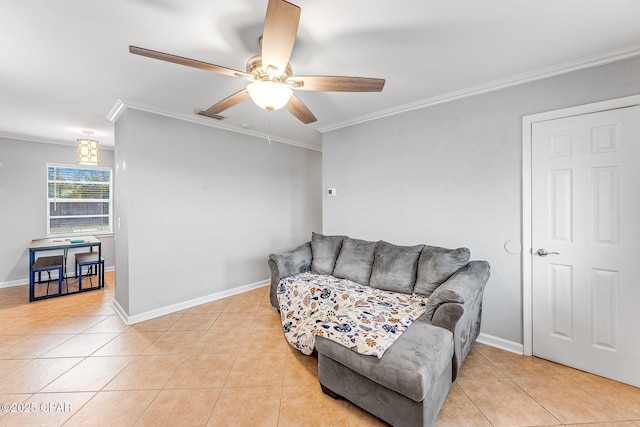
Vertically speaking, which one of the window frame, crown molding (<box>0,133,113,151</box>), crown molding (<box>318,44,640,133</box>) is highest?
crown molding (<box>0,133,113,151</box>)

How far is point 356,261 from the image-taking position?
302 cm

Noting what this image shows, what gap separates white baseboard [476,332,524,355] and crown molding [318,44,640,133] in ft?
7.79

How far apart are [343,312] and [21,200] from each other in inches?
228

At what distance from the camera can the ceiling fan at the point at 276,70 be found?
1238 mm

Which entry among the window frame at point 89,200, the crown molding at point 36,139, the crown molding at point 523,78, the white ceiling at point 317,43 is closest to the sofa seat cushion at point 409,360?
the white ceiling at point 317,43

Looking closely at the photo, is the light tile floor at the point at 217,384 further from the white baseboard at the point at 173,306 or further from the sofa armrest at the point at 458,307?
the sofa armrest at the point at 458,307

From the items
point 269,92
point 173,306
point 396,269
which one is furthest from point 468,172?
point 173,306

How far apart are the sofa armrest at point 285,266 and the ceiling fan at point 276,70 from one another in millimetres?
1835

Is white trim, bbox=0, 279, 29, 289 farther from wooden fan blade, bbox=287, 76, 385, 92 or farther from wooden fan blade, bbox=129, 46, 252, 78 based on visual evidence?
wooden fan blade, bbox=287, 76, 385, 92

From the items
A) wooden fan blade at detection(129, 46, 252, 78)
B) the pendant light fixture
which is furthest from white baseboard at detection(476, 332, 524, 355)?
the pendant light fixture

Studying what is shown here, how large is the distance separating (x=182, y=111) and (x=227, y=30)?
183 centimetres

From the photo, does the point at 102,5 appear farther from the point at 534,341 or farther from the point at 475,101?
the point at 534,341

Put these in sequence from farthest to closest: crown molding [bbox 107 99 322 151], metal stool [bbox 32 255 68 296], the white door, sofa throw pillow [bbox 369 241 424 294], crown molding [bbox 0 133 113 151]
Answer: crown molding [bbox 0 133 113 151], metal stool [bbox 32 255 68 296], crown molding [bbox 107 99 322 151], sofa throw pillow [bbox 369 241 424 294], the white door

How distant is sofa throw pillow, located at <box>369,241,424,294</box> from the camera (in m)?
2.59
